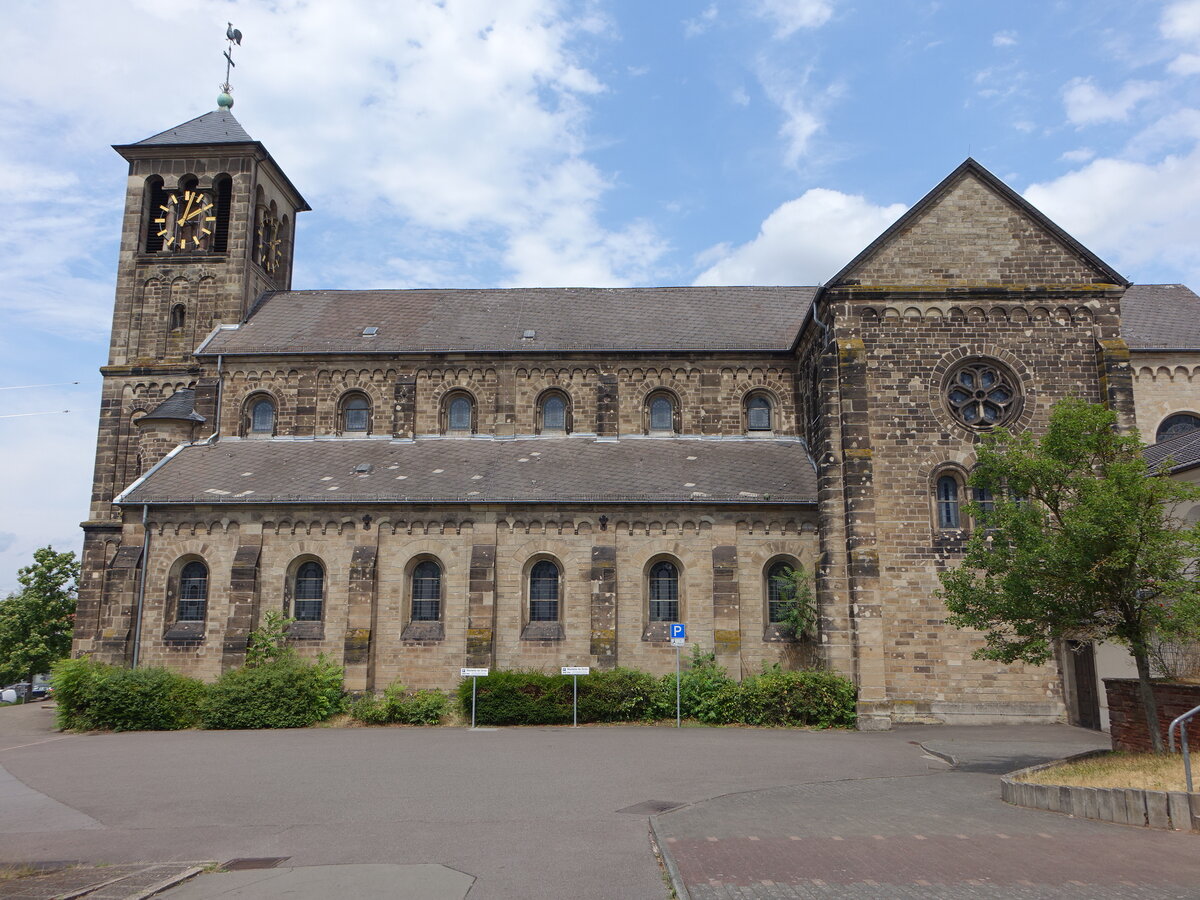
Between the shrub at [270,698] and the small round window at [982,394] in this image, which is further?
the small round window at [982,394]

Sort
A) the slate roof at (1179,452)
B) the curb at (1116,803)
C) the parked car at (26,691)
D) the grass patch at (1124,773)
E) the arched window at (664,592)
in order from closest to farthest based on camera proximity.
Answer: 1. the curb at (1116,803)
2. the grass patch at (1124,773)
3. the slate roof at (1179,452)
4. the arched window at (664,592)
5. the parked car at (26,691)

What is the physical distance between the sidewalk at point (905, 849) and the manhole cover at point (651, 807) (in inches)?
13.0

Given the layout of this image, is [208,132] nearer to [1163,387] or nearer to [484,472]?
[484,472]

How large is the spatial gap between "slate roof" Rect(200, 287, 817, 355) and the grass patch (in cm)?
1855

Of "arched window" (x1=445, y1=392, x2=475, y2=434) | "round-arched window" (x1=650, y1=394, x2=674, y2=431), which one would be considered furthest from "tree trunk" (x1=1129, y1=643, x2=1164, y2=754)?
"arched window" (x1=445, y1=392, x2=475, y2=434)

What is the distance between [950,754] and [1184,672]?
4740 mm

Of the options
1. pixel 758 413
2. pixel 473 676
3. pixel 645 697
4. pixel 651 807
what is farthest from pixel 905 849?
pixel 758 413

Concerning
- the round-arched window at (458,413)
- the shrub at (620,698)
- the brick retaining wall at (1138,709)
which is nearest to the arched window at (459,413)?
the round-arched window at (458,413)

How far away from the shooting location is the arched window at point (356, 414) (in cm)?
3147

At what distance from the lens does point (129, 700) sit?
23.5 m

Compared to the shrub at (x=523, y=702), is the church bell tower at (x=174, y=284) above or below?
above

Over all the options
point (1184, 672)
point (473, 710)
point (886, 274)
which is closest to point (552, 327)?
point (886, 274)

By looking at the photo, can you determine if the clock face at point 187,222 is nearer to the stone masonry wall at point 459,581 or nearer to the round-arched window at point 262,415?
the round-arched window at point 262,415

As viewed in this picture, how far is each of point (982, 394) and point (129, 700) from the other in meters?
24.9
